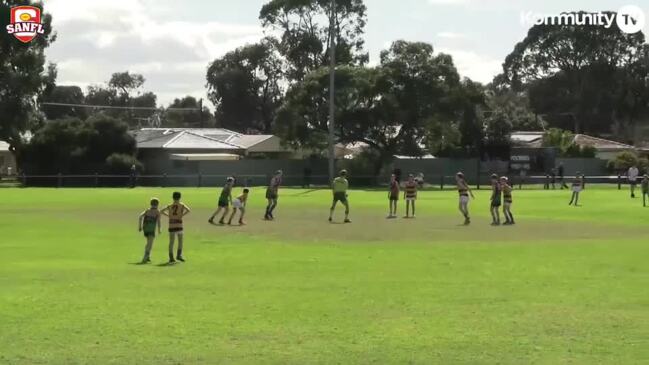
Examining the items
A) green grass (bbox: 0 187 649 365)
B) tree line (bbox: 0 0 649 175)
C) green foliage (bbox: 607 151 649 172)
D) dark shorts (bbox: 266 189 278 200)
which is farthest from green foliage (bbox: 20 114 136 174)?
green grass (bbox: 0 187 649 365)

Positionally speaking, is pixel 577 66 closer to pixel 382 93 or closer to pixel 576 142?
pixel 576 142

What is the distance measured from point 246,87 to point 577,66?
135ft

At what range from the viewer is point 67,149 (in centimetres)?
7044

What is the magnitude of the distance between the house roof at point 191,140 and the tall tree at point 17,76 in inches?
406

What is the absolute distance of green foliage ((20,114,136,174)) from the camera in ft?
230

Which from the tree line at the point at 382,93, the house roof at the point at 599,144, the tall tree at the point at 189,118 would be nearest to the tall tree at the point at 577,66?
the tree line at the point at 382,93

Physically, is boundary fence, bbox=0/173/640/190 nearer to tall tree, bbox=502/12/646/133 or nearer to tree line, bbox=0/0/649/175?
tree line, bbox=0/0/649/175

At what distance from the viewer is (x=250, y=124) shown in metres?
124

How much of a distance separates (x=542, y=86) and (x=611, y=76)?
8.40 meters

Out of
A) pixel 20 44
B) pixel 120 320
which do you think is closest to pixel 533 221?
pixel 120 320

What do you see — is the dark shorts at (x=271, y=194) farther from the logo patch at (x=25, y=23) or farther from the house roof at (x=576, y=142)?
the house roof at (x=576, y=142)

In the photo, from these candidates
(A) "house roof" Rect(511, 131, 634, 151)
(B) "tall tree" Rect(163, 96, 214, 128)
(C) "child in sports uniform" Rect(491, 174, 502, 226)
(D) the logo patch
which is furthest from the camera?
Answer: (B) "tall tree" Rect(163, 96, 214, 128)

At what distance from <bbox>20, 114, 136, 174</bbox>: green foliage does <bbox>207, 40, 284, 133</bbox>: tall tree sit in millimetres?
40249

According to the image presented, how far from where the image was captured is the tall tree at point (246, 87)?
370ft
